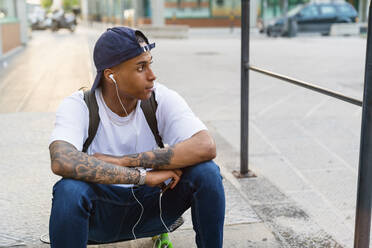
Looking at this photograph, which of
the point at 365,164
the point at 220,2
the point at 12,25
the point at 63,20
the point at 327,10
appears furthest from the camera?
the point at 220,2

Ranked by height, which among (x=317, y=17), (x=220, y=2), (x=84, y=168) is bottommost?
(x=84, y=168)

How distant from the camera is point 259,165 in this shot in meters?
4.09

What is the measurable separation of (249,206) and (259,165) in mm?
1026

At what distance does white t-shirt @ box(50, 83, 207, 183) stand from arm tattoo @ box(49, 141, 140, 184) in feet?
0.42

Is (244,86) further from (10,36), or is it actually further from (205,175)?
(10,36)

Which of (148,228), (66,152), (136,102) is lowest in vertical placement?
(148,228)

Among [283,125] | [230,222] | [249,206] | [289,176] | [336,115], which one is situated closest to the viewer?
[230,222]

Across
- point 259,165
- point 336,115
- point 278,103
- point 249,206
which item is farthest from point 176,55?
point 249,206

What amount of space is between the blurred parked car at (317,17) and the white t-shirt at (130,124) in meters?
21.1

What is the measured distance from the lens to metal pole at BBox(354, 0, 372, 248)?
6.34 feet

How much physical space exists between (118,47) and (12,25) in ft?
41.8

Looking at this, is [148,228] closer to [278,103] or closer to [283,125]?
[283,125]

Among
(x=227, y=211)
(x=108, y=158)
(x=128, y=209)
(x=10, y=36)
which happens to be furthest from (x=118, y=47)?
(x=10, y=36)

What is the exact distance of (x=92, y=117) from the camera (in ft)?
7.13
